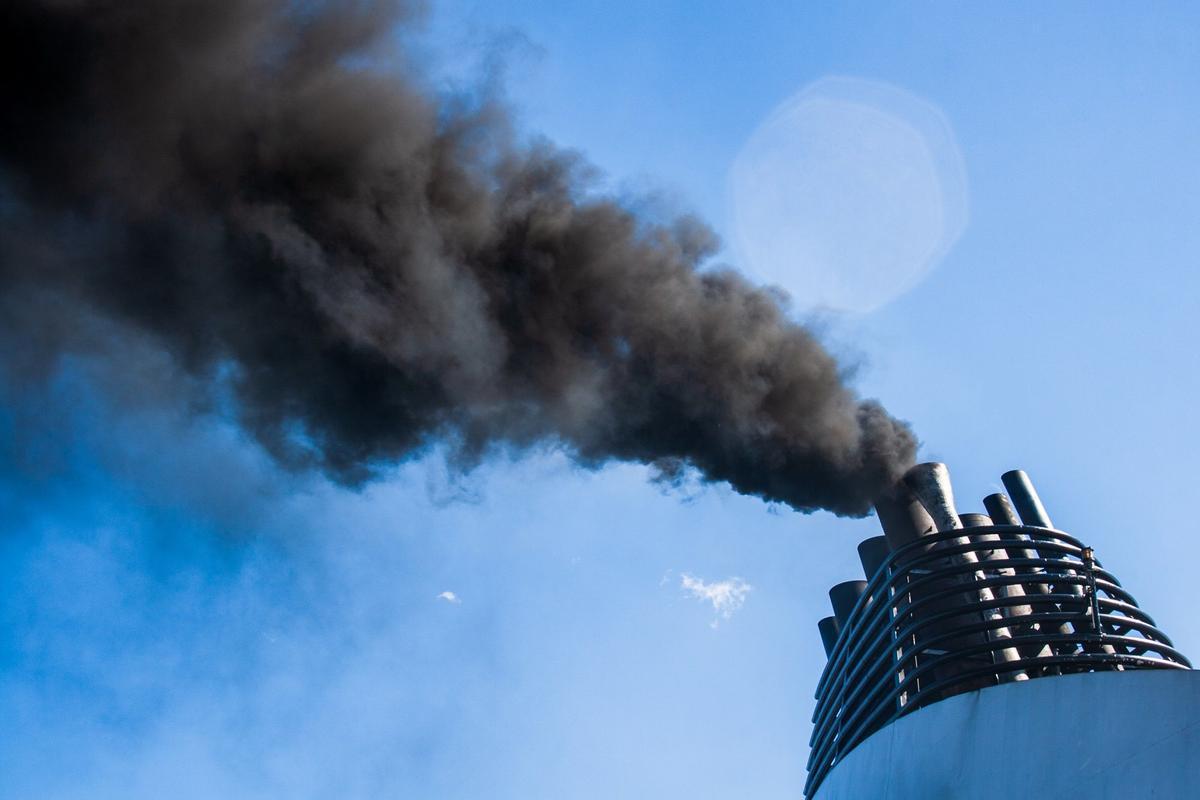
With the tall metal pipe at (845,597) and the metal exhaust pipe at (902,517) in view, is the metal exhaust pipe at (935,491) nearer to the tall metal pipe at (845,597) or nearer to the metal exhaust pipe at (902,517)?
the metal exhaust pipe at (902,517)

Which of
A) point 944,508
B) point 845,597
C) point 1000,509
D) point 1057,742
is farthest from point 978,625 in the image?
point 845,597

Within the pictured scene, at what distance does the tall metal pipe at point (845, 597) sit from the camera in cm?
1923

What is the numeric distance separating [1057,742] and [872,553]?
8.40 metres

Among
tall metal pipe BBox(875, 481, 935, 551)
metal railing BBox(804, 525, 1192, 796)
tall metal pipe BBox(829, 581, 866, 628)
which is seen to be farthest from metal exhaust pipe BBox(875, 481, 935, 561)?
tall metal pipe BBox(829, 581, 866, 628)

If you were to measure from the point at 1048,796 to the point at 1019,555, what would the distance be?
23.9ft

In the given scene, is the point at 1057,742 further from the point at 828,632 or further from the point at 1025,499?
the point at 828,632

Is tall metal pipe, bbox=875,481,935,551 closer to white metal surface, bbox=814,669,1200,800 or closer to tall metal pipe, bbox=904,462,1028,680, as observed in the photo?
tall metal pipe, bbox=904,462,1028,680

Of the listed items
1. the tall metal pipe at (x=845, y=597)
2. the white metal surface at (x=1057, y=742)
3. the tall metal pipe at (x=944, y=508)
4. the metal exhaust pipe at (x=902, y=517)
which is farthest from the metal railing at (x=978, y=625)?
the tall metal pipe at (x=845, y=597)

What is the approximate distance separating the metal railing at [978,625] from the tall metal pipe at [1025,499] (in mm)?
1001

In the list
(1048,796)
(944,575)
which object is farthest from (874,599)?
(1048,796)

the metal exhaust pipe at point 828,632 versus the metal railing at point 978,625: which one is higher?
the metal exhaust pipe at point 828,632

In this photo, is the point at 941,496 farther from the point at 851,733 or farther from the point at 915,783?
the point at 915,783

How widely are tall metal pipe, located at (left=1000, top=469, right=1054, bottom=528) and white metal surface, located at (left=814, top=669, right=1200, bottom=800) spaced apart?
6.18 m

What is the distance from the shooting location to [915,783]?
37.7ft
